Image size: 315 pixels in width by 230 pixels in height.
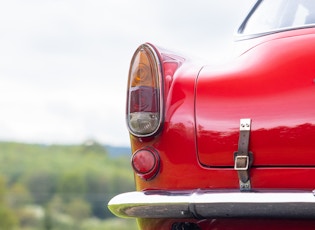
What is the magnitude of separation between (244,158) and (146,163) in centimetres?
51

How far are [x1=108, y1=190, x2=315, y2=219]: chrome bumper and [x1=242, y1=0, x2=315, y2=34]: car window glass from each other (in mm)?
994

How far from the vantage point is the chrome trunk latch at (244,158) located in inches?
163

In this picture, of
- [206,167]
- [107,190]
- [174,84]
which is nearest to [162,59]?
[174,84]

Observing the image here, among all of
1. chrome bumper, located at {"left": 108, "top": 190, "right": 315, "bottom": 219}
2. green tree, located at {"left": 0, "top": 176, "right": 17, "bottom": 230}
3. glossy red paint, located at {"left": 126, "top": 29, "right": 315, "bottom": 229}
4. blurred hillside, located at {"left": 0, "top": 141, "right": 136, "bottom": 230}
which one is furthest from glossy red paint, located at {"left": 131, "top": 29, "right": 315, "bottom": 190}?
green tree, located at {"left": 0, "top": 176, "right": 17, "bottom": 230}

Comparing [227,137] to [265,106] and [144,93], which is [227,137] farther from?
[144,93]

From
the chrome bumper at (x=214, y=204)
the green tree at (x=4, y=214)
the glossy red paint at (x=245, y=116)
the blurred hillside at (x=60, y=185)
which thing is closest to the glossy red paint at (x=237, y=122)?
the glossy red paint at (x=245, y=116)

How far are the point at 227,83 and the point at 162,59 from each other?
0.39 m

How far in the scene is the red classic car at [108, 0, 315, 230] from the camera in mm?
4047

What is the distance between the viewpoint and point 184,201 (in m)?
4.09

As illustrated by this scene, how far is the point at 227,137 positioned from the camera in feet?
13.8

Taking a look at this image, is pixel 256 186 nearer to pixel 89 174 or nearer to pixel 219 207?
pixel 219 207

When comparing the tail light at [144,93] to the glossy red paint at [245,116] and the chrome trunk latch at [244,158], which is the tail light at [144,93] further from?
the chrome trunk latch at [244,158]

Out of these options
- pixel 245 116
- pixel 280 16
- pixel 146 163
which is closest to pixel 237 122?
pixel 245 116

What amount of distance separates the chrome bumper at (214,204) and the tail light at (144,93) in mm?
320
